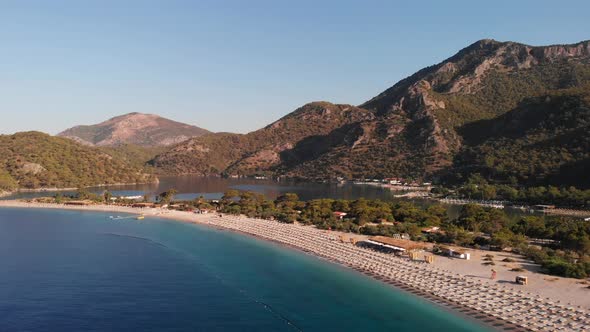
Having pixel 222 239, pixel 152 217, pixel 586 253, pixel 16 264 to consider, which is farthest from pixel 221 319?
pixel 152 217

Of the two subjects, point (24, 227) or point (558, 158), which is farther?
point (558, 158)

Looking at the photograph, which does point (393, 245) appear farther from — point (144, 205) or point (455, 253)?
point (144, 205)

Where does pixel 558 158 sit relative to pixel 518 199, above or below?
above

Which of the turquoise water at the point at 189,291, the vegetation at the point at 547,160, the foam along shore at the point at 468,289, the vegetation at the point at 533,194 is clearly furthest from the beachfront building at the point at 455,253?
the vegetation at the point at 547,160

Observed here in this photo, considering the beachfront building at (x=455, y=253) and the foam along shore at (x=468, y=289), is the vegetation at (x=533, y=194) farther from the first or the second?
the foam along shore at (x=468, y=289)

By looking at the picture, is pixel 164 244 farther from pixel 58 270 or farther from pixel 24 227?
pixel 24 227

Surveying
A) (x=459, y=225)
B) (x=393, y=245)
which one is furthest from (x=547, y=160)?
(x=393, y=245)
